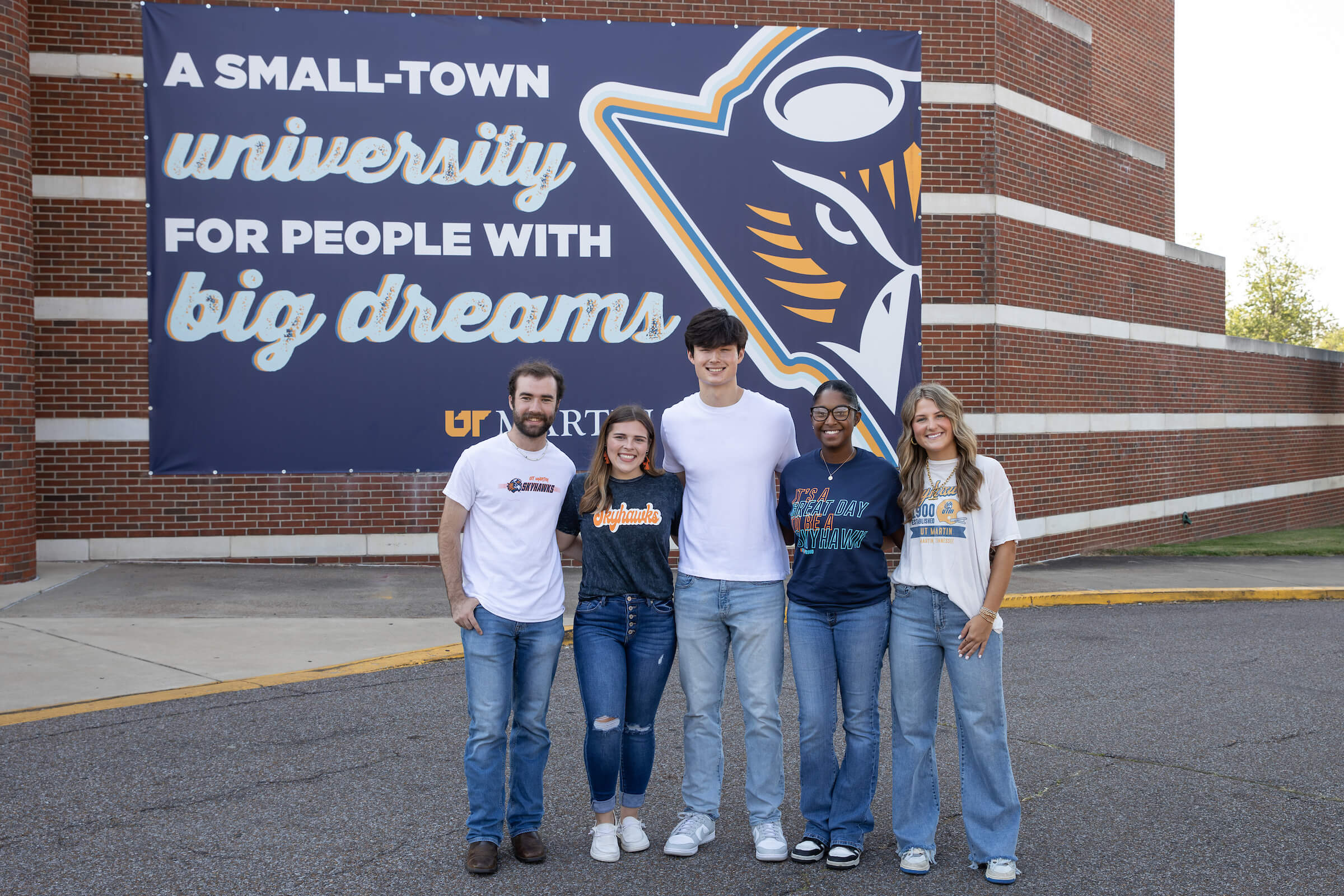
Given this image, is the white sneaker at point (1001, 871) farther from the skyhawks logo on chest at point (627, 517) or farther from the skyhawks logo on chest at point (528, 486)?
the skyhawks logo on chest at point (528, 486)

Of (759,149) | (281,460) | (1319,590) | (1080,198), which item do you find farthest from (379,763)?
(1080,198)

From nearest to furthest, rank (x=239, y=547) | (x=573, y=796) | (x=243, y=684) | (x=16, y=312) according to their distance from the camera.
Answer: (x=573, y=796) < (x=243, y=684) < (x=16, y=312) < (x=239, y=547)

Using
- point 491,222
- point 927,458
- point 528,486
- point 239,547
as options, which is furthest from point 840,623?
point 239,547

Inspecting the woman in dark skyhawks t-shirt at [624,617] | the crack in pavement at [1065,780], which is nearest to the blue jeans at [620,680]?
the woman in dark skyhawks t-shirt at [624,617]

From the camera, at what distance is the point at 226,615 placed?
8844 mm

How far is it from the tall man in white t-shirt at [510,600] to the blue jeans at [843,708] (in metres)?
0.97

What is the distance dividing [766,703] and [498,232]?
8.50m

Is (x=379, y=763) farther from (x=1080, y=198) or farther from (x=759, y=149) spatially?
(x=1080, y=198)

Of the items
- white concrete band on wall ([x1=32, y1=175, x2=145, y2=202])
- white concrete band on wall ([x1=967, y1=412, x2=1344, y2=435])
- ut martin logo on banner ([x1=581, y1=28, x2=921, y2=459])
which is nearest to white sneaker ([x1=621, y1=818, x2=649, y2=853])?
white concrete band on wall ([x1=967, y1=412, x2=1344, y2=435])

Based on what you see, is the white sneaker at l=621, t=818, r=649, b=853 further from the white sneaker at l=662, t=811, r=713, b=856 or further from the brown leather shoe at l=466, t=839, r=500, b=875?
the brown leather shoe at l=466, t=839, r=500, b=875

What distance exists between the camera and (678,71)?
1211 cm

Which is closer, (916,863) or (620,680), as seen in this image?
(916,863)

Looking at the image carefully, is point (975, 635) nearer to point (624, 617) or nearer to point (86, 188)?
point (624, 617)

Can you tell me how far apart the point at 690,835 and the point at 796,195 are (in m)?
9.17
